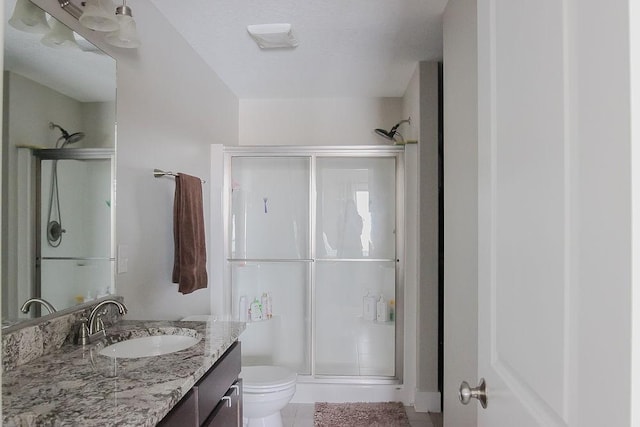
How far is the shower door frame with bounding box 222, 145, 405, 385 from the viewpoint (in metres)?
3.01

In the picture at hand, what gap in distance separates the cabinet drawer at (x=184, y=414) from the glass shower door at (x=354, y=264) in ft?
6.50

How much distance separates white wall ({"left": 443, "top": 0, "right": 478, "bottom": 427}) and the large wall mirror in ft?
4.99

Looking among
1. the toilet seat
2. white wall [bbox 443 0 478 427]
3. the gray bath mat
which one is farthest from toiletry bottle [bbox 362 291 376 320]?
white wall [bbox 443 0 478 427]

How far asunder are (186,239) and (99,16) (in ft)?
3.91

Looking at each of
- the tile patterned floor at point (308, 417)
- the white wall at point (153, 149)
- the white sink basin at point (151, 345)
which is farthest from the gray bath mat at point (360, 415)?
the white sink basin at point (151, 345)

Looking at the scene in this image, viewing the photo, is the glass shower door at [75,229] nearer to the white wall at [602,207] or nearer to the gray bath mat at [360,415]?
the white wall at [602,207]

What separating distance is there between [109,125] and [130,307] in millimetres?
826

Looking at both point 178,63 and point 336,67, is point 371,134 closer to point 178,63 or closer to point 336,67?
point 336,67

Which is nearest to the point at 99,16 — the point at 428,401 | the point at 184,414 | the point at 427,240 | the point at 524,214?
the point at 184,414

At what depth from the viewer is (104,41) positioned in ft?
5.39

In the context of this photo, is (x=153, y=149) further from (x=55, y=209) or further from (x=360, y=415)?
(x=360, y=415)

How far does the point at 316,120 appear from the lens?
12.2 ft

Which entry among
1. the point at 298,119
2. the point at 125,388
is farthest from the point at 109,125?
the point at 298,119

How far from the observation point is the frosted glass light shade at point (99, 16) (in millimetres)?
1344
